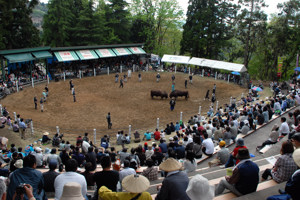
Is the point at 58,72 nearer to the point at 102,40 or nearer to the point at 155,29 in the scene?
the point at 102,40

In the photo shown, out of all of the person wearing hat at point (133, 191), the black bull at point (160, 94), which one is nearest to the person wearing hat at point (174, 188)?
the person wearing hat at point (133, 191)

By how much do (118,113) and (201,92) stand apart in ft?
40.4

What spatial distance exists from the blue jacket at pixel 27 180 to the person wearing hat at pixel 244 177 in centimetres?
458

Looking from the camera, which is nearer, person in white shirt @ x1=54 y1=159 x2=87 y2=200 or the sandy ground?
person in white shirt @ x1=54 y1=159 x2=87 y2=200

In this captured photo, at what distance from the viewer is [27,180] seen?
19.1 feet

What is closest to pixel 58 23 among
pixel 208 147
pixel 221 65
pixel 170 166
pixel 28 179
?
pixel 221 65

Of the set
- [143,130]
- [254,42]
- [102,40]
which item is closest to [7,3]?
[102,40]

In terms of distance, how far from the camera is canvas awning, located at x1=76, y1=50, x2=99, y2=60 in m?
37.0

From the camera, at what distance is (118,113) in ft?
80.2

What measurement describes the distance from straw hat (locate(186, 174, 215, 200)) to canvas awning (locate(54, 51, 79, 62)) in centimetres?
3249

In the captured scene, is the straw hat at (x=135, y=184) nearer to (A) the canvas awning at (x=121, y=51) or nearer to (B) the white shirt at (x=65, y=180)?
(B) the white shirt at (x=65, y=180)

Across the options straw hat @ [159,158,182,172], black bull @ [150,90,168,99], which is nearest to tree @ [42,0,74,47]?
black bull @ [150,90,168,99]

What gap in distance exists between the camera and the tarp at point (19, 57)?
29.6 m

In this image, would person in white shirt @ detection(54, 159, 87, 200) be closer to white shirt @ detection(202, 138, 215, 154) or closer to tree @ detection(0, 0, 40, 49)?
white shirt @ detection(202, 138, 215, 154)
